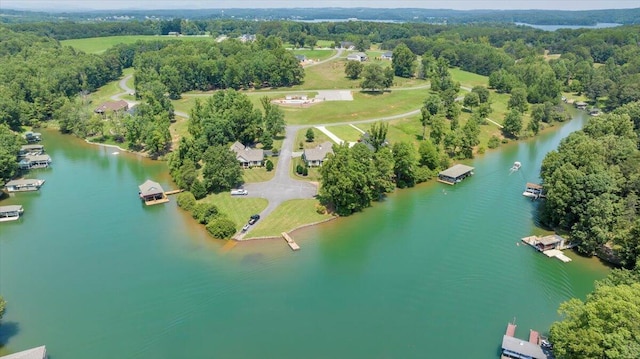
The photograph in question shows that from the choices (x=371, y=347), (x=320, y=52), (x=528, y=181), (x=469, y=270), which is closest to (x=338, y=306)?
(x=371, y=347)

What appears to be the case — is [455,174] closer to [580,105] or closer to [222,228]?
[222,228]

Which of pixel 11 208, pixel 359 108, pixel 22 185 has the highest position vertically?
pixel 359 108

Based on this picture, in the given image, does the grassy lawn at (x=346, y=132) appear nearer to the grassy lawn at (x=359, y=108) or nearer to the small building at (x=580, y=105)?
the grassy lawn at (x=359, y=108)

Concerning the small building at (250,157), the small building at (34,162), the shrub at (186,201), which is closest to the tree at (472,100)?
the small building at (250,157)

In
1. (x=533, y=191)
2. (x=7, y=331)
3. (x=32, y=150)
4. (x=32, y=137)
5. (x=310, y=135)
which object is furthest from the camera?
(x=32, y=137)

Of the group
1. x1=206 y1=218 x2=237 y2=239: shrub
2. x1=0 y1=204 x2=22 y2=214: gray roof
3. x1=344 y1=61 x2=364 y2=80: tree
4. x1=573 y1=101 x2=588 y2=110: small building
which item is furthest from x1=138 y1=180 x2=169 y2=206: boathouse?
x1=573 y1=101 x2=588 y2=110: small building

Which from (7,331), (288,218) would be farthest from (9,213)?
(288,218)
